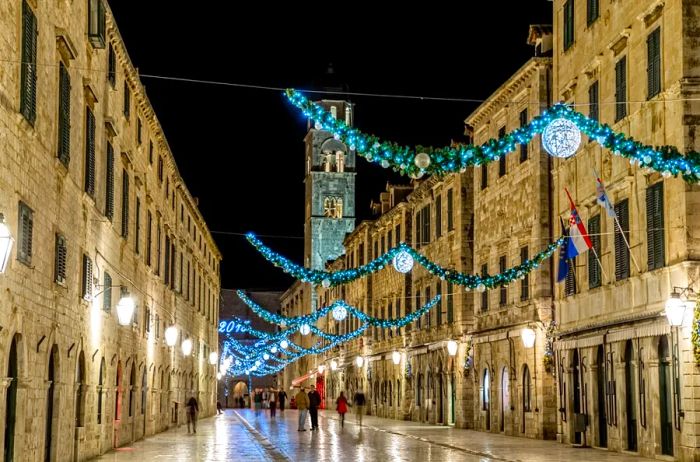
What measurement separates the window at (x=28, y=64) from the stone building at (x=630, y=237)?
47.4 ft

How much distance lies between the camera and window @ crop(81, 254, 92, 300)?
2484cm

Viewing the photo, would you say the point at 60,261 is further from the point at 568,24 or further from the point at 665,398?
the point at 568,24

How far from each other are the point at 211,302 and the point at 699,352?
57976mm

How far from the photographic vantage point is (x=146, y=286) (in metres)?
38.3

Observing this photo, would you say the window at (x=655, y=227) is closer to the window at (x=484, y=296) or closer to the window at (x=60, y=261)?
the window at (x=60, y=261)

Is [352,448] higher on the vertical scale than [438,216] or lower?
lower

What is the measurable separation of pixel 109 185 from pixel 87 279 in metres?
4.38

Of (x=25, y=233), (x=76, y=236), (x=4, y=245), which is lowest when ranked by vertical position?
(x=4, y=245)

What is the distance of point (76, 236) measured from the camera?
23812mm

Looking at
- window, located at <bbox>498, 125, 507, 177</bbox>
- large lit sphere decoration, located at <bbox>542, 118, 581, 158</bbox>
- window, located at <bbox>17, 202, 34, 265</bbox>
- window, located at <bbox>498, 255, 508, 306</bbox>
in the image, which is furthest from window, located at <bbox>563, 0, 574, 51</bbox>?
window, located at <bbox>17, 202, 34, 265</bbox>

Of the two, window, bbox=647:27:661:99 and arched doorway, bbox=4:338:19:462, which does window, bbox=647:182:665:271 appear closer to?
window, bbox=647:27:661:99

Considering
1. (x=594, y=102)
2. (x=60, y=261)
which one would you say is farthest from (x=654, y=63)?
(x=60, y=261)

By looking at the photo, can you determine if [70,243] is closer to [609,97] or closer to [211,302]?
[609,97]

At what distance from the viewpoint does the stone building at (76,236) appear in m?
17.8
